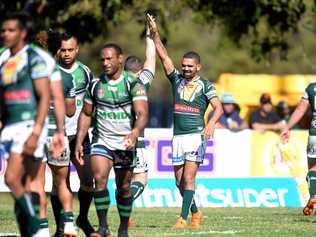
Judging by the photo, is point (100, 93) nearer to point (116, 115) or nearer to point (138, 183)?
point (116, 115)

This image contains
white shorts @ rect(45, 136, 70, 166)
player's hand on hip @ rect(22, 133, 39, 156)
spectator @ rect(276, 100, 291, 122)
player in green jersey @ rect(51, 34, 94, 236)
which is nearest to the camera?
player's hand on hip @ rect(22, 133, 39, 156)

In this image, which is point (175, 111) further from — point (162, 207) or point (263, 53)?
point (263, 53)

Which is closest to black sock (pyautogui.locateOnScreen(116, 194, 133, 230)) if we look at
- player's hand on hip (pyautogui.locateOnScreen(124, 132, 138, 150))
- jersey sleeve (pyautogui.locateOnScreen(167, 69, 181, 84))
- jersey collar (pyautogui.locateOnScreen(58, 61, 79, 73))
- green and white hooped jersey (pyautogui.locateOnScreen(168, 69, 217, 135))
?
player's hand on hip (pyautogui.locateOnScreen(124, 132, 138, 150))

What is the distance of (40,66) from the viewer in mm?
11977

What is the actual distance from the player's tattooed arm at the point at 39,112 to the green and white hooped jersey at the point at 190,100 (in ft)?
17.1

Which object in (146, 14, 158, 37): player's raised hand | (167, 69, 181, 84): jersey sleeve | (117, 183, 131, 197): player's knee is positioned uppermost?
(146, 14, 158, 37): player's raised hand

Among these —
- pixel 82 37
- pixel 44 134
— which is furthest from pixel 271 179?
pixel 44 134

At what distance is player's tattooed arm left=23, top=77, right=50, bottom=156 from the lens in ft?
38.9

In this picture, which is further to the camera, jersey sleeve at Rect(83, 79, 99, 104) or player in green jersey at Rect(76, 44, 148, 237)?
jersey sleeve at Rect(83, 79, 99, 104)

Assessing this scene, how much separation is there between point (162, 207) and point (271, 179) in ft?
7.57

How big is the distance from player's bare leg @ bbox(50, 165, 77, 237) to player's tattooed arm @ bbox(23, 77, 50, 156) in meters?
2.09

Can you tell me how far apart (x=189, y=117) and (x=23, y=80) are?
5.36 metres

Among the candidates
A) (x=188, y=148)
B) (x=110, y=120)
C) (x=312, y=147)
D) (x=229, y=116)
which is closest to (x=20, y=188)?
(x=110, y=120)

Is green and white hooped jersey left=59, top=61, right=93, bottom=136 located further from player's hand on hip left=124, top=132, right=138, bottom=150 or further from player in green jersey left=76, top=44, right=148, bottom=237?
player's hand on hip left=124, top=132, right=138, bottom=150
